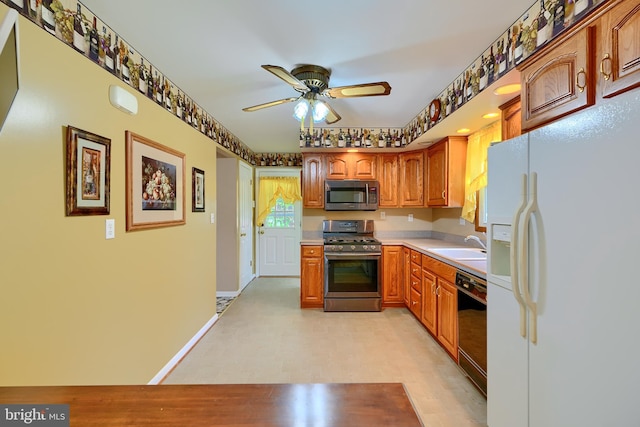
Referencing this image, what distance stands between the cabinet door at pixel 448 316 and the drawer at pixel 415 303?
19.9 inches

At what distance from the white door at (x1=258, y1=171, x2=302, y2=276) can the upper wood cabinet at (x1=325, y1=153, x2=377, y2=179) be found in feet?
4.98

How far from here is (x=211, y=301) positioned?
316 cm

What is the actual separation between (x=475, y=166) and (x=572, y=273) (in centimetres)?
214

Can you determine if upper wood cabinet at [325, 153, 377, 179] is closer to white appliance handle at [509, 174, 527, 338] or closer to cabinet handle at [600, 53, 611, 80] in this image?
white appliance handle at [509, 174, 527, 338]

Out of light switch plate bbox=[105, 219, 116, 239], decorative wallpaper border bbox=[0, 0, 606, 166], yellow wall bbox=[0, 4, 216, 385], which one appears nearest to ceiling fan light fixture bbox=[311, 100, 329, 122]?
decorative wallpaper border bbox=[0, 0, 606, 166]

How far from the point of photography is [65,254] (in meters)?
1.33

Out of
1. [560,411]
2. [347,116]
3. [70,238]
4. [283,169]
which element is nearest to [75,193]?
[70,238]

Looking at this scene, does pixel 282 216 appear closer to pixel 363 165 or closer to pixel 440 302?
pixel 363 165

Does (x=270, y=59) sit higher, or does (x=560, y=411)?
(x=270, y=59)

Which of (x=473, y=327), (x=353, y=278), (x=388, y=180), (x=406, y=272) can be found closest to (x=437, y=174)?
(x=388, y=180)

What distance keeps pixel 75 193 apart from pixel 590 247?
2.18 meters

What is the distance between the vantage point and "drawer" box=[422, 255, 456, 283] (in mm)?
2320

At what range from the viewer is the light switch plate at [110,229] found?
160cm

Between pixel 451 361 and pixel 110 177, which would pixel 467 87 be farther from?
pixel 110 177
